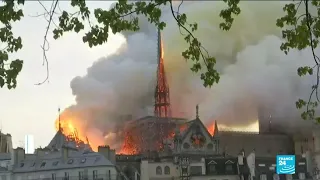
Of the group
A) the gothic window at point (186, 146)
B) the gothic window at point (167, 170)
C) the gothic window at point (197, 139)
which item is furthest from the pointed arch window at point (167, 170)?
the gothic window at point (197, 139)

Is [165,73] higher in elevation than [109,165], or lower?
higher

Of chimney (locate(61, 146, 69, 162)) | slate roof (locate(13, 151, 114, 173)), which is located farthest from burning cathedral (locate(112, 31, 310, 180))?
chimney (locate(61, 146, 69, 162))

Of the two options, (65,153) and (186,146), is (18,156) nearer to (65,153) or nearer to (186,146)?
(65,153)

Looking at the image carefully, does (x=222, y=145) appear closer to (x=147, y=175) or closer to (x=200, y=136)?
(x=200, y=136)

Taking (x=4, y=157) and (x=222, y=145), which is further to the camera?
(x=222, y=145)

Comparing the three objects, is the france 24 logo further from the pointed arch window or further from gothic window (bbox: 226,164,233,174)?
the pointed arch window

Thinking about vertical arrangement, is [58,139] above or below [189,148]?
above

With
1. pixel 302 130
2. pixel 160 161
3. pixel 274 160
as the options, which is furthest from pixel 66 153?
pixel 302 130

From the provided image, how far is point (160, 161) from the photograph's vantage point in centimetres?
9181

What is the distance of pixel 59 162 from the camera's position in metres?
85.9

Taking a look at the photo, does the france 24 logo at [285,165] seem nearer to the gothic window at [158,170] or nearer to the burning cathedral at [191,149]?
the burning cathedral at [191,149]

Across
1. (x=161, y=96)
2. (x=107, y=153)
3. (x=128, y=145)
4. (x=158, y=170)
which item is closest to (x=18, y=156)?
(x=107, y=153)

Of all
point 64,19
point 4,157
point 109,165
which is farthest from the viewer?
point 4,157

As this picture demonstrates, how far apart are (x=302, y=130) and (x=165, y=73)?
2720cm
